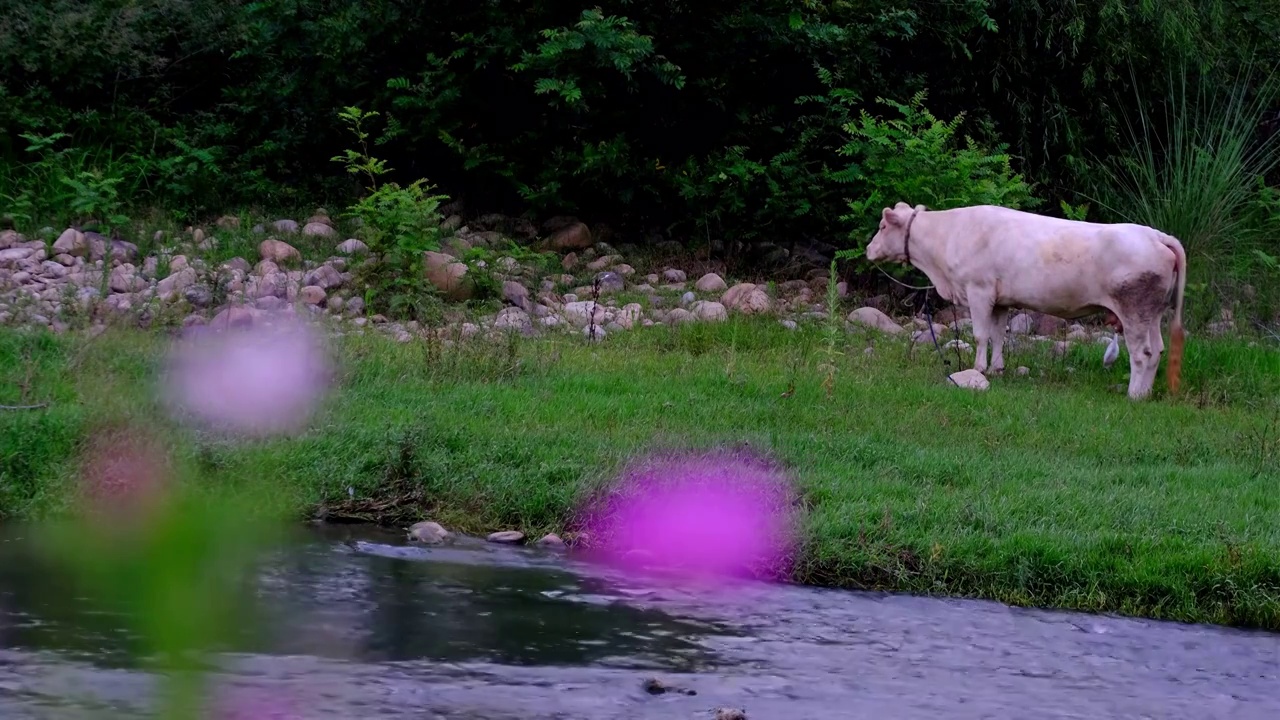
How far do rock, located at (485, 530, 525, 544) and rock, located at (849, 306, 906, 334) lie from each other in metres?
6.44

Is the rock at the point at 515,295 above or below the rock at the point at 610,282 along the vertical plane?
below

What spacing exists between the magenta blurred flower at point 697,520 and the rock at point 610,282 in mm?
6232

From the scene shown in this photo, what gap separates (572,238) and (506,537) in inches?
346

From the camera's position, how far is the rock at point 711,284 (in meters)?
13.2

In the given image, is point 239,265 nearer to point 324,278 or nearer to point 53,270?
point 324,278

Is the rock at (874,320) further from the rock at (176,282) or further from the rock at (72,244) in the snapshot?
the rock at (72,244)

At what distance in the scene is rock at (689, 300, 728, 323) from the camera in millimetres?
11438

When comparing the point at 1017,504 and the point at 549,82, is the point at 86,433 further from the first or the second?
the point at 549,82

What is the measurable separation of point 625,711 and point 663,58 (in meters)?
10.7

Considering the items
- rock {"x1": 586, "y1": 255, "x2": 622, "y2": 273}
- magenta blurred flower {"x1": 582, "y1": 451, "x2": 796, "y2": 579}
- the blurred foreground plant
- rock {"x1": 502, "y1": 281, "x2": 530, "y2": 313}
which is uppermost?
rock {"x1": 586, "y1": 255, "x2": 622, "y2": 273}

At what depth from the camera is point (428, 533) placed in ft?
20.1

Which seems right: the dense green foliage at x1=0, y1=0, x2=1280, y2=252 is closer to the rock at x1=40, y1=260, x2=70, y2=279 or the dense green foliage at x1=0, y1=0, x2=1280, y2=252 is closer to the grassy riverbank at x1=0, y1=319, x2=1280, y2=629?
the rock at x1=40, y1=260, x2=70, y2=279

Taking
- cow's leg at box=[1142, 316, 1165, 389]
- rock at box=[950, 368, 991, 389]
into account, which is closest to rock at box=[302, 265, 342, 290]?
rock at box=[950, 368, 991, 389]

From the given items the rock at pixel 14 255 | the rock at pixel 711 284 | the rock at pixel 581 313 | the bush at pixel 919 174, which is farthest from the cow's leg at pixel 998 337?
the rock at pixel 14 255
